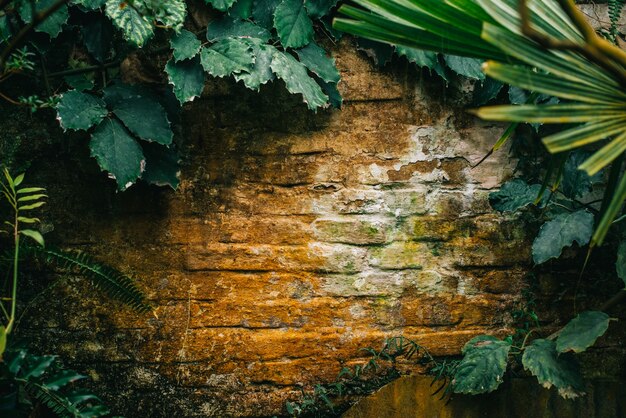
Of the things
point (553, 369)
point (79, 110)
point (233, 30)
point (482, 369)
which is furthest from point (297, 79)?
point (553, 369)

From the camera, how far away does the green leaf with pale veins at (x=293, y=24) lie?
5.51 feet

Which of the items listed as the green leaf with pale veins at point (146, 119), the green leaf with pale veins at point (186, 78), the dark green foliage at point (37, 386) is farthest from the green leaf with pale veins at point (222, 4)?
the dark green foliage at point (37, 386)

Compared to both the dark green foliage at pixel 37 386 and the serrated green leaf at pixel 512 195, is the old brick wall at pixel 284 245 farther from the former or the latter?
the dark green foliage at pixel 37 386

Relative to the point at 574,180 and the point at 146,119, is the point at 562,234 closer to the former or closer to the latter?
the point at 574,180

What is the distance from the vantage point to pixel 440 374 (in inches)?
66.4

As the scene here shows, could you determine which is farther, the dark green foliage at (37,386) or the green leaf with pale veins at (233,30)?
the green leaf with pale veins at (233,30)

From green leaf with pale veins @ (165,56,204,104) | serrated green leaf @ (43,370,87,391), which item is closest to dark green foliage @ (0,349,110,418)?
serrated green leaf @ (43,370,87,391)

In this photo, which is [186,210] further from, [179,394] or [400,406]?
[400,406]

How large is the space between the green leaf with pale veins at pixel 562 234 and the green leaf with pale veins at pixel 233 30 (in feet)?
3.46

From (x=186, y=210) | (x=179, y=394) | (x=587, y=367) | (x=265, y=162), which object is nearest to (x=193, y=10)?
(x=265, y=162)

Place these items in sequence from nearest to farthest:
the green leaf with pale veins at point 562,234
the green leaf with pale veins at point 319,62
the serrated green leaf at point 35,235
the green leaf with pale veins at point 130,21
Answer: the serrated green leaf at point 35,235, the green leaf with pale veins at point 130,21, the green leaf with pale veins at point 562,234, the green leaf with pale veins at point 319,62

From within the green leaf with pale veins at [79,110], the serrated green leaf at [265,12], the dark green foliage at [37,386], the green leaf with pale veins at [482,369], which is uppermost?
the serrated green leaf at [265,12]

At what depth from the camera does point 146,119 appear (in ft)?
5.34

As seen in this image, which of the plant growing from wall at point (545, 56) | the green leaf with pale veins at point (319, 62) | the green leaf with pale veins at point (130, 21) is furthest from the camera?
the green leaf with pale veins at point (319, 62)
